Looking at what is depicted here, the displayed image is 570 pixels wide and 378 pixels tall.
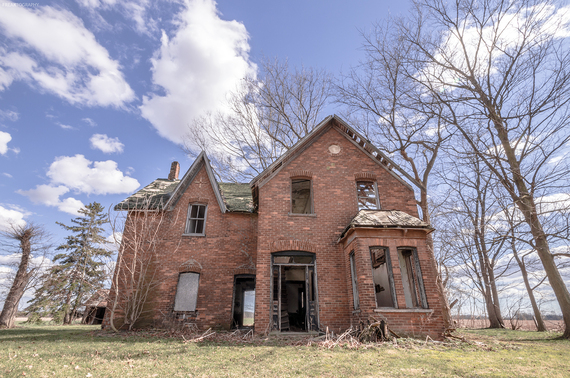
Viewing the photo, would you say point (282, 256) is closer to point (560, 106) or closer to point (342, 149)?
point (342, 149)

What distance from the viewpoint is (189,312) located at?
12.0 metres

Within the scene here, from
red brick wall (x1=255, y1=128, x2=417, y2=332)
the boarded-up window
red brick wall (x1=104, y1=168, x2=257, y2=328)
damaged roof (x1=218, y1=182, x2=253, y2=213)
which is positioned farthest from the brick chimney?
red brick wall (x1=255, y1=128, x2=417, y2=332)

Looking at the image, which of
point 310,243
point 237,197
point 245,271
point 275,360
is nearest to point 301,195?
point 237,197

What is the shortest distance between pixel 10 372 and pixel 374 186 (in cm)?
1218

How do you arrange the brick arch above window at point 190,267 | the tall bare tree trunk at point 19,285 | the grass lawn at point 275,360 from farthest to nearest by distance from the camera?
the tall bare tree trunk at point 19,285
the brick arch above window at point 190,267
the grass lawn at point 275,360

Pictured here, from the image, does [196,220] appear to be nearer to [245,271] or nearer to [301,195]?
[245,271]

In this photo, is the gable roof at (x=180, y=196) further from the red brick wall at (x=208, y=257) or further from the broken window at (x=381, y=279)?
the broken window at (x=381, y=279)

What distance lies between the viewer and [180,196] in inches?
551

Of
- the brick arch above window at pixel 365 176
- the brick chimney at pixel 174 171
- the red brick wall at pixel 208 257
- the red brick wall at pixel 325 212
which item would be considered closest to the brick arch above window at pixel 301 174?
the red brick wall at pixel 325 212

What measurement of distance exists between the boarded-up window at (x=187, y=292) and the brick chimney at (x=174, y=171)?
7.83 meters

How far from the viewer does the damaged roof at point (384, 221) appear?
31.7 feet

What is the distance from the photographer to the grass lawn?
5.23 meters

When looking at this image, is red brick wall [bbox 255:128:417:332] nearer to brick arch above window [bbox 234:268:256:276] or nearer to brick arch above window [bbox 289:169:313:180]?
brick arch above window [bbox 289:169:313:180]

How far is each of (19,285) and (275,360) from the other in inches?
766
